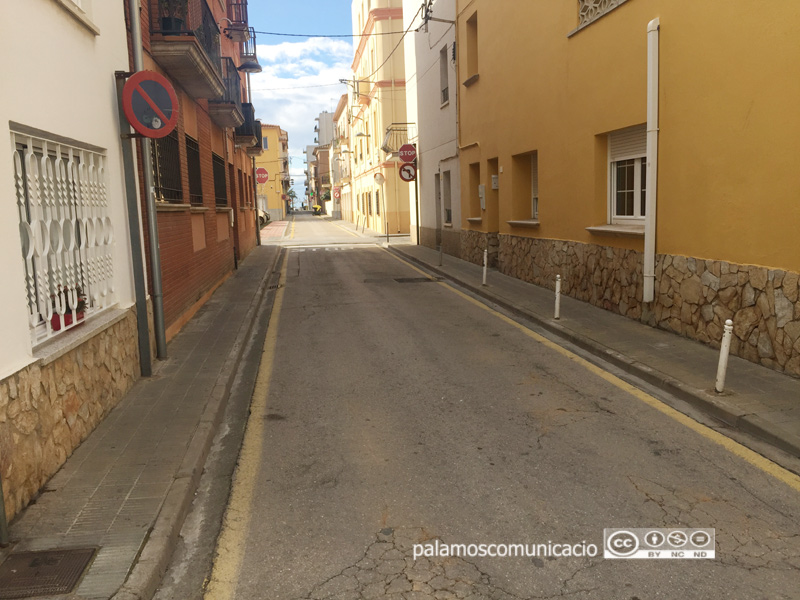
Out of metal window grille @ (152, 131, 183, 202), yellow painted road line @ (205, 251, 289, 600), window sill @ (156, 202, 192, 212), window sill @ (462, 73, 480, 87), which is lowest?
yellow painted road line @ (205, 251, 289, 600)

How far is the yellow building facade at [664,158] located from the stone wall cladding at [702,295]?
0.02 metres

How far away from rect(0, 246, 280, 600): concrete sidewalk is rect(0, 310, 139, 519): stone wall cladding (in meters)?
0.11

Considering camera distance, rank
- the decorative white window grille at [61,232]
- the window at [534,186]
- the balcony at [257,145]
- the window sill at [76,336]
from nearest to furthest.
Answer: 1. the window sill at [76,336]
2. the decorative white window grille at [61,232]
3. the window at [534,186]
4. the balcony at [257,145]

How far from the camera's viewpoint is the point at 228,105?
15031mm

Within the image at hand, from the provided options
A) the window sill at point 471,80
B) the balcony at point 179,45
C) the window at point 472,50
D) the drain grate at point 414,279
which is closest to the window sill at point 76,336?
the balcony at point 179,45

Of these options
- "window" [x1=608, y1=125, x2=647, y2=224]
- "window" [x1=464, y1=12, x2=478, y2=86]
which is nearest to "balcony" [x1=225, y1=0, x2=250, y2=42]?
"window" [x1=464, y1=12, x2=478, y2=86]

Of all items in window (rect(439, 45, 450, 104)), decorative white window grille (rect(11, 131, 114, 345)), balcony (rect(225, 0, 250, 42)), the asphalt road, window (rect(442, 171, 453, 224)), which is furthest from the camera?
window (rect(442, 171, 453, 224))

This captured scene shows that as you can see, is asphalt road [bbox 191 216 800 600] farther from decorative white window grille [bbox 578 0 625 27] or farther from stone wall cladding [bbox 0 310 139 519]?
decorative white window grille [bbox 578 0 625 27]

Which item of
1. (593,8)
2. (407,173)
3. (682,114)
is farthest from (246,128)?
(682,114)

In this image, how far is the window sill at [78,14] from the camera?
5301 millimetres

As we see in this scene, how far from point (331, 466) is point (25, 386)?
2092 mm

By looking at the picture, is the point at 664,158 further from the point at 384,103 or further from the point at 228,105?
the point at 384,103

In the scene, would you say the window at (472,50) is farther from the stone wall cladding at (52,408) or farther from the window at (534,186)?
the stone wall cladding at (52,408)

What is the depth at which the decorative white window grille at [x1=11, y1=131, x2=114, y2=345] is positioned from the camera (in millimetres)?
4691
